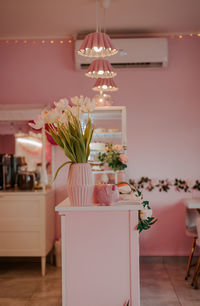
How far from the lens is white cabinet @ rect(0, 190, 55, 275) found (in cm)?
362

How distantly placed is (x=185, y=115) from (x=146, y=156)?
71 cm

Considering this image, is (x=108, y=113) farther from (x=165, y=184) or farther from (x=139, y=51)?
(x=165, y=184)

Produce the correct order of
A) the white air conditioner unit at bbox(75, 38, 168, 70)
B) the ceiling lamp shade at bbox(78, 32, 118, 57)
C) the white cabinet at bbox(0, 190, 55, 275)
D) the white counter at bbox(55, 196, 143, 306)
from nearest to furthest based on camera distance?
1. the white counter at bbox(55, 196, 143, 306)
2. the ceiling lamp shade at bbox(78, 32, 118, 57)
3. the white cabinet at bbox(0, 190, 55, 275)
4. the white air conditioner unit at bbox(75, 38, 168, 70)

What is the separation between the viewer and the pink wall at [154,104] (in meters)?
4.10

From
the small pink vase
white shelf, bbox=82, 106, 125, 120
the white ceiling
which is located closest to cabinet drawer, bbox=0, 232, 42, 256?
white shelf, bbox=82, 106, 125, 120

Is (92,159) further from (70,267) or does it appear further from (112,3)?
(70,267)

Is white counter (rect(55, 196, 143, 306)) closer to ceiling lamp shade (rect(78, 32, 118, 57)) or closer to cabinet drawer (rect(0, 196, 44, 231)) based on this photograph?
ceiling lamp shade (rect(78, 32, 118, 57))

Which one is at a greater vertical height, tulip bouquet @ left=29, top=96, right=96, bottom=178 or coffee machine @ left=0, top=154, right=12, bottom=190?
tulip bouquet @ left=29, top=96, right=96, bottom=178

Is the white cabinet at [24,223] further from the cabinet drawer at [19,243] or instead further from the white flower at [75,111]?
the white flower at [75,111]

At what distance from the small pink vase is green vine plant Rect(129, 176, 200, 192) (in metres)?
2.03

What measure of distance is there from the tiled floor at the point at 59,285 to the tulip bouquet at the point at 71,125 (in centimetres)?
150

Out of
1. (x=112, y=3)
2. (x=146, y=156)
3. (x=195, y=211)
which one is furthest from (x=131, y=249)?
(x=112, y=3)

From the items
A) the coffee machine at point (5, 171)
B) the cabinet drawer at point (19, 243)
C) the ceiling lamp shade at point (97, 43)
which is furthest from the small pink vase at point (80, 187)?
the coffee machine at point (5, 171)

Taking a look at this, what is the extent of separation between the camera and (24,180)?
3.77 metres
